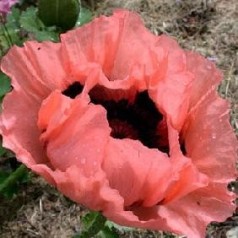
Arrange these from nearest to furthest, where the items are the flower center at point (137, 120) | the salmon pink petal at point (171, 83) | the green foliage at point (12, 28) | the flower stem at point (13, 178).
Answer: the salmon pink petal at point (171, 83) < the flower center at point (137, 120) < the flower stem at point (13, 178) < the green foliage at point (12, 28)

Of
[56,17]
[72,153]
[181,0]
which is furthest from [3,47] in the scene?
[72,153]

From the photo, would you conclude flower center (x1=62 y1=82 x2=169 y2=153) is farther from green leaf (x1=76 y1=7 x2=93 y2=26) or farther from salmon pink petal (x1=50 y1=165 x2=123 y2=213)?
green leaf (x1=76 y1=7 x2=93 y2=26)

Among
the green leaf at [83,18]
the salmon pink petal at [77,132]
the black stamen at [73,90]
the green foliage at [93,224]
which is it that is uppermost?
the salmon pink petal at [77,132]

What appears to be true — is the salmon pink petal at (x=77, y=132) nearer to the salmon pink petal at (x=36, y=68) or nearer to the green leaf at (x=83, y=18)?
the salmon pink petal at (x=36, y=68)

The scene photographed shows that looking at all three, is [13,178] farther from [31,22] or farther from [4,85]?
[31,22]

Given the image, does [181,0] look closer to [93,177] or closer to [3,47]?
[3,47]

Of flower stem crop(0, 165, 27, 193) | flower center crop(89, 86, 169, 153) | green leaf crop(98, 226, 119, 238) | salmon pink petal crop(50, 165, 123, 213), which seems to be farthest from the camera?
flower stem crop(0, 165, 27, 193)

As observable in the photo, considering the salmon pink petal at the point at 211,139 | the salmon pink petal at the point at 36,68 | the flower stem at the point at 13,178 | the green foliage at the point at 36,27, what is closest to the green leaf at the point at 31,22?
the green foliage at the point at 36,27

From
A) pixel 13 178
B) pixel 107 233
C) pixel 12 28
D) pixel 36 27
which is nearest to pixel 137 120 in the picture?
pixel 107 233

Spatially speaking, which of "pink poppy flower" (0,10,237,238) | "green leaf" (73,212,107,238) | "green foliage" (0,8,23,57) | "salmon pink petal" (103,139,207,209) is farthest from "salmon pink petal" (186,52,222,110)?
"green foliage" (0,8,23,57)
